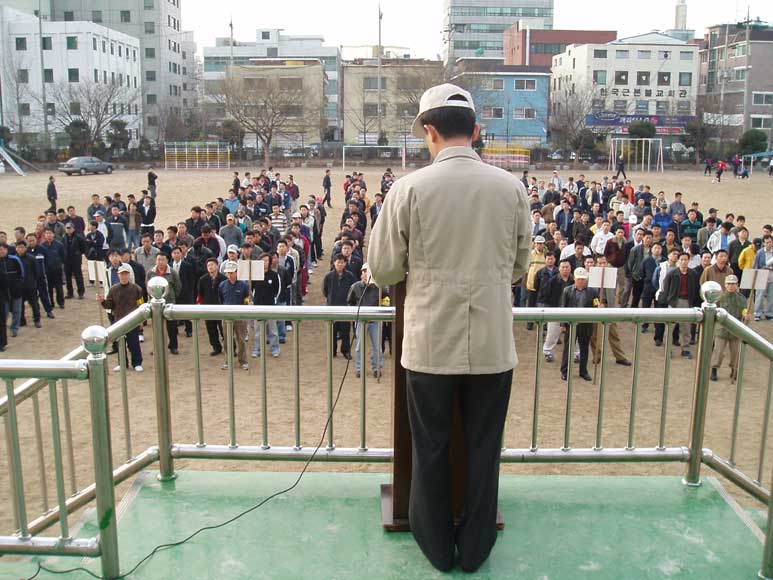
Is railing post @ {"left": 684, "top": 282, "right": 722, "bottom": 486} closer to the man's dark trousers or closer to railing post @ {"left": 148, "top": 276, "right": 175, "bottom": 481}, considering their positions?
the man's dark trousers

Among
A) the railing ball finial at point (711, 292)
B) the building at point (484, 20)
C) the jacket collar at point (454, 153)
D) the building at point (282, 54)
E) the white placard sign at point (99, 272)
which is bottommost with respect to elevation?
the white placard sign at point (99, 272)

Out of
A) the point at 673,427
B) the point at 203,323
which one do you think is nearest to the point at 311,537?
the point at 673,427

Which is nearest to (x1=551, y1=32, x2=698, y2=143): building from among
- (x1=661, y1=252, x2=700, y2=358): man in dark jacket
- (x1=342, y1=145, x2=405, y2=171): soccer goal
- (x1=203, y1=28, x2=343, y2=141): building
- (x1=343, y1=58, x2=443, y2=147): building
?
(x1=343, y1=58, x2=443, y2=147): building

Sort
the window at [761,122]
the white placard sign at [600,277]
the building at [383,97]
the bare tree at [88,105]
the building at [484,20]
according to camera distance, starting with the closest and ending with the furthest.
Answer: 1. the white placard sign at [600,277]
2. the bare tree at [88,105]
3. the building at [383,97]
4. the window at [761,122]
5. the building at [484,20]

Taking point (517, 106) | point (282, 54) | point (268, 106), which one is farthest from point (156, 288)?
point (282, 54)

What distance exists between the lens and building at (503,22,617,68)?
10494cm

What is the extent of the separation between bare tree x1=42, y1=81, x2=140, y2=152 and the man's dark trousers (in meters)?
67.3

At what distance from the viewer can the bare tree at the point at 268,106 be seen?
229 feet

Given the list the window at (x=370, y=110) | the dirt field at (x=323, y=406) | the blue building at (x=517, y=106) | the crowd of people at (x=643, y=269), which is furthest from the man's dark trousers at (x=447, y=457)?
Result: the window at (x=370, y=110)

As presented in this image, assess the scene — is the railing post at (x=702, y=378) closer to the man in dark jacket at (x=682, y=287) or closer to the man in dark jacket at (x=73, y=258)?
the man in dark jacket at (x=682, y=287)

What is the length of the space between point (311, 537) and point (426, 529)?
626 millimetres

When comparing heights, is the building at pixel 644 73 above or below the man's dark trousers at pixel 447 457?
above

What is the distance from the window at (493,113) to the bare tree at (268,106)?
15977 mm

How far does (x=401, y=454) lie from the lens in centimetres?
366
